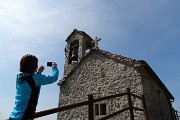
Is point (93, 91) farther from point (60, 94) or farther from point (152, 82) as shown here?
point (152, 82)

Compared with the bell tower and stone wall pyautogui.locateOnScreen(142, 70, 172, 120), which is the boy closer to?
stone wall pyautogui.locateOnScreen(142, 70, 172, 120)

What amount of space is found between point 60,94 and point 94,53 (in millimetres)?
3596

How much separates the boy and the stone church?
777 cm

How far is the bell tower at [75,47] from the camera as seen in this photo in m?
13.2

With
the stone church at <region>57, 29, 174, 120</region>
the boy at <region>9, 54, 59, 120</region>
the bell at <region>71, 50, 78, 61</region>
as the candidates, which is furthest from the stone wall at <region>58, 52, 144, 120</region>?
the boy at <region>9, 54, 59, 120</region>

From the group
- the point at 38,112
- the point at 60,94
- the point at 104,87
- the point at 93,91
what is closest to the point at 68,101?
the point at 60,94

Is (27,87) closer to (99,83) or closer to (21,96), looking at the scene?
(21,96)

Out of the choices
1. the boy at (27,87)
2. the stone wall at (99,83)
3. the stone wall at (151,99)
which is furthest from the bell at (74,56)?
the boy at (27,87)

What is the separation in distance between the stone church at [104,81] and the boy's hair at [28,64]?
25.8 ft

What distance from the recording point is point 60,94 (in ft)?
41.1

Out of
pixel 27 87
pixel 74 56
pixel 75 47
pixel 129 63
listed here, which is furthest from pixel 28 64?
pixel 75 47

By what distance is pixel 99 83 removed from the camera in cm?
1133

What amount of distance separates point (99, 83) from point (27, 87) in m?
9.39

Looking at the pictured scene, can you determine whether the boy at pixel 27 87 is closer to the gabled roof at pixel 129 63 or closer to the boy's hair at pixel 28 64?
the boy's hair at pixel 28 64
